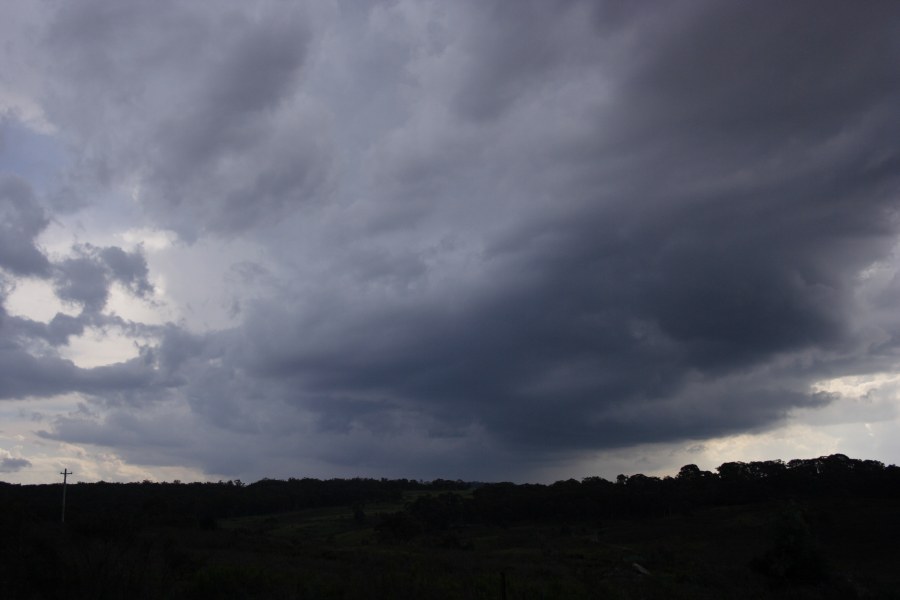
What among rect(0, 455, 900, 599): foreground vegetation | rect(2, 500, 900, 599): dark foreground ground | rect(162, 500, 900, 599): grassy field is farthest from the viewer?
rect(162, 500, 900, 599): grassy field

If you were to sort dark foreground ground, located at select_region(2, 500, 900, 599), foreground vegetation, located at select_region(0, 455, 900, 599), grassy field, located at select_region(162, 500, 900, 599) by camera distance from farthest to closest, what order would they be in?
grassy field, located at select_region(162, 500, 900, 599) → foreground vegetation, located at select_region(0, 455, 900, 599) → dark foreground ground, located at select_region(2, 500, 900, 599)

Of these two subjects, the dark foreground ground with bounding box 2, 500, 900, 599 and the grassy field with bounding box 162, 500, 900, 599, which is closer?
the dark foreground ground with bounding box 2, 500, 900, 599

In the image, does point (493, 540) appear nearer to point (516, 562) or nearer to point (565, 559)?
point (565, 559)

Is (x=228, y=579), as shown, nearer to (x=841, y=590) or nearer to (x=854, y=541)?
(x=841, y=590)

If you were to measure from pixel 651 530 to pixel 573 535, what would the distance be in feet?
33.6

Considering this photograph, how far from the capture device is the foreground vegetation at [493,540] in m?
A: 21.7

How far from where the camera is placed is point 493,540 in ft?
269

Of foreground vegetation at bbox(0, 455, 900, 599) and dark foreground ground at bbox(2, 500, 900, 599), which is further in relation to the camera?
foreground vegetation at bbox(0, 455, 900, 599)

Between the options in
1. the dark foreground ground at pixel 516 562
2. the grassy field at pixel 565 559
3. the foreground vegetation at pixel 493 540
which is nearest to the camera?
the dark foreground ground at pixel 516 562

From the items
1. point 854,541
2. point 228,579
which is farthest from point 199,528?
point 854,541

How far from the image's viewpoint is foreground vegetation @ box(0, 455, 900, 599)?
2170cm

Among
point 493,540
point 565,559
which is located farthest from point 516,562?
point 493,540

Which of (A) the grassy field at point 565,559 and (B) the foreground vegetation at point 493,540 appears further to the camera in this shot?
(A) the grassy field at point 565,559

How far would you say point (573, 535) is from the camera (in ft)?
295
